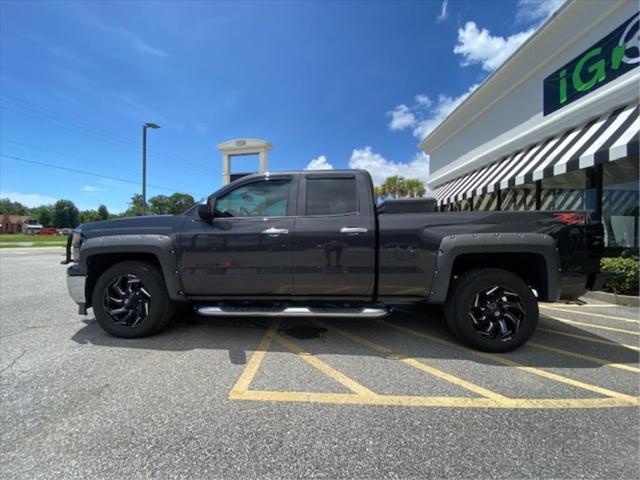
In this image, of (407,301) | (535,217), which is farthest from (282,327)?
(535,217)

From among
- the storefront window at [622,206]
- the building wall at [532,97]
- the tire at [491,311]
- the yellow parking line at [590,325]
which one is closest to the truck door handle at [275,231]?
the tire at [491,311]

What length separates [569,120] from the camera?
8766mm

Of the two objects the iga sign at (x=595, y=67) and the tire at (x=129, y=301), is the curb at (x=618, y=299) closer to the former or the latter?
the iga sign at (x=595, y=67)

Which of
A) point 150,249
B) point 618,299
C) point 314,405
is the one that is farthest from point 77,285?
point 618,299

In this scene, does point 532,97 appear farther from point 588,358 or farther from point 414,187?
point 414,187

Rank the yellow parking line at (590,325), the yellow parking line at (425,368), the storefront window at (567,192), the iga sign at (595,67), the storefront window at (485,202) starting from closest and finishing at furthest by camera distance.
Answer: the yellow parking line at (425,368)
the yellow parking line at (590,325)
the iga sign at (595,67)
the storefront window at (567,192)
the storefront window at (485,202)

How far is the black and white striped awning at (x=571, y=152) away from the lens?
641 centimetres

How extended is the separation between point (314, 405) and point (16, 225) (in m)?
126

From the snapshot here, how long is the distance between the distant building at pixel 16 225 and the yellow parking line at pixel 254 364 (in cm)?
10611

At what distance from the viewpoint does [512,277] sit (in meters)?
3.40

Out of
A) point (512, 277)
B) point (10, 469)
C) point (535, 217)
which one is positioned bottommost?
point (10, 469)

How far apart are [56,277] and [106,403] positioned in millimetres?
8157

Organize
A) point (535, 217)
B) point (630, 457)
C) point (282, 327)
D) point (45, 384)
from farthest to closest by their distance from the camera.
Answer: point (282, 327) → point (535, 217) → point (45, 384) → point (630, 457)

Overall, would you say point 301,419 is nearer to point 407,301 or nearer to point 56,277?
point 407,301
